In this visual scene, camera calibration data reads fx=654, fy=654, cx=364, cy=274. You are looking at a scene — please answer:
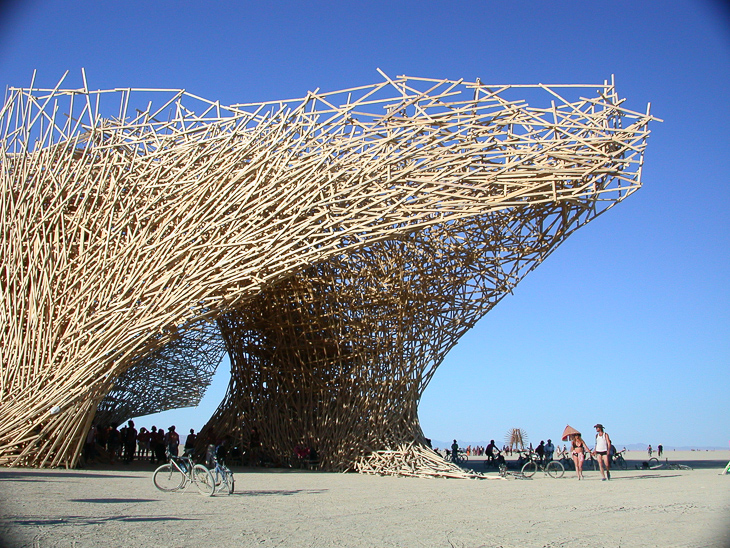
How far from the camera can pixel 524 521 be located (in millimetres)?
7531

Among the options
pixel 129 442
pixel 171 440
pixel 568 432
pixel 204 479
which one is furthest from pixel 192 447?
pixel 568 432

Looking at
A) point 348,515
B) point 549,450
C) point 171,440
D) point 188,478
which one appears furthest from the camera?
point 549,450

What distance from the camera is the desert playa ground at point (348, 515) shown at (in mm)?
5953

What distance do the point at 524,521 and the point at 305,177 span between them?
7279 millimetres

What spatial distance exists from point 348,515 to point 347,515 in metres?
0.01

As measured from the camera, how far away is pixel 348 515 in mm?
7750

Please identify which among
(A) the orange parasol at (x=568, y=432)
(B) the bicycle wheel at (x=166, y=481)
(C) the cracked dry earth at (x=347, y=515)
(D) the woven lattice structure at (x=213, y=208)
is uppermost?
(D) the woven lattice structure at (x=213, y=208)

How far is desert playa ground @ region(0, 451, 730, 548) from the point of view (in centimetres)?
595

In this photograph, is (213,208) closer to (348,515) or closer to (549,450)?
(348,515)

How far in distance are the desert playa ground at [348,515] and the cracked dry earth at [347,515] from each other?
0.01 meters

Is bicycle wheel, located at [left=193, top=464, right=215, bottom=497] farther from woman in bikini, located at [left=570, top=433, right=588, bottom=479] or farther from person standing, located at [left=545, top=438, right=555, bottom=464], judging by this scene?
person standing, located at [left=545, top=438, right=555, bottom=464]

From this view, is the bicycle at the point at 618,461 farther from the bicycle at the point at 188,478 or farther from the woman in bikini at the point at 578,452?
the bicycle at the point at 188,478

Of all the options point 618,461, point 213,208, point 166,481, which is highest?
point 213,208

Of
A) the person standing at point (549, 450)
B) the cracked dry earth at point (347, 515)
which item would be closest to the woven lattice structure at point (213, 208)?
the cracked dry earth at point (347, 515)
